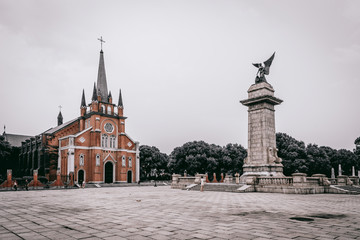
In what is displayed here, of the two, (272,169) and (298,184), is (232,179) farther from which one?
(298,184)

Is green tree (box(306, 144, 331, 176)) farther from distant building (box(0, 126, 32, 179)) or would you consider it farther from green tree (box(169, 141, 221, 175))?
distant building (box(0, 126, 32, 179))

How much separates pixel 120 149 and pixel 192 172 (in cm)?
1725

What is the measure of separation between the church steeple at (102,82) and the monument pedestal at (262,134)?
38029mm

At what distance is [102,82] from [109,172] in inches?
765

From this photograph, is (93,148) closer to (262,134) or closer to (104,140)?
(104,140)

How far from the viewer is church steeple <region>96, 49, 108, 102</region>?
6032 cm

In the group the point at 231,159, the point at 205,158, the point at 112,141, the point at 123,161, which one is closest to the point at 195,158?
the point at 205,158

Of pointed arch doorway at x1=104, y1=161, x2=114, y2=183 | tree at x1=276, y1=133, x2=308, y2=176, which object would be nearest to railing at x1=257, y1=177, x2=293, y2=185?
tree at x1=276, y1=133, x2=308, y2=176

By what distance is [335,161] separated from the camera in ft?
219

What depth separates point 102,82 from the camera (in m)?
61.5

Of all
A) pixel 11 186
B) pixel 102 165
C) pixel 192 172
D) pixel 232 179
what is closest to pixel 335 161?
pixel 192 172

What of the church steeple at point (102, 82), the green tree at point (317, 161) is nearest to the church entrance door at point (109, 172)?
the church steeple at point (102, 82)

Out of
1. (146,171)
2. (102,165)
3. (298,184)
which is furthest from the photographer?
(146,171)

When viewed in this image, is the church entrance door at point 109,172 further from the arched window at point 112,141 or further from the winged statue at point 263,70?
the winged statue at point 263,70
